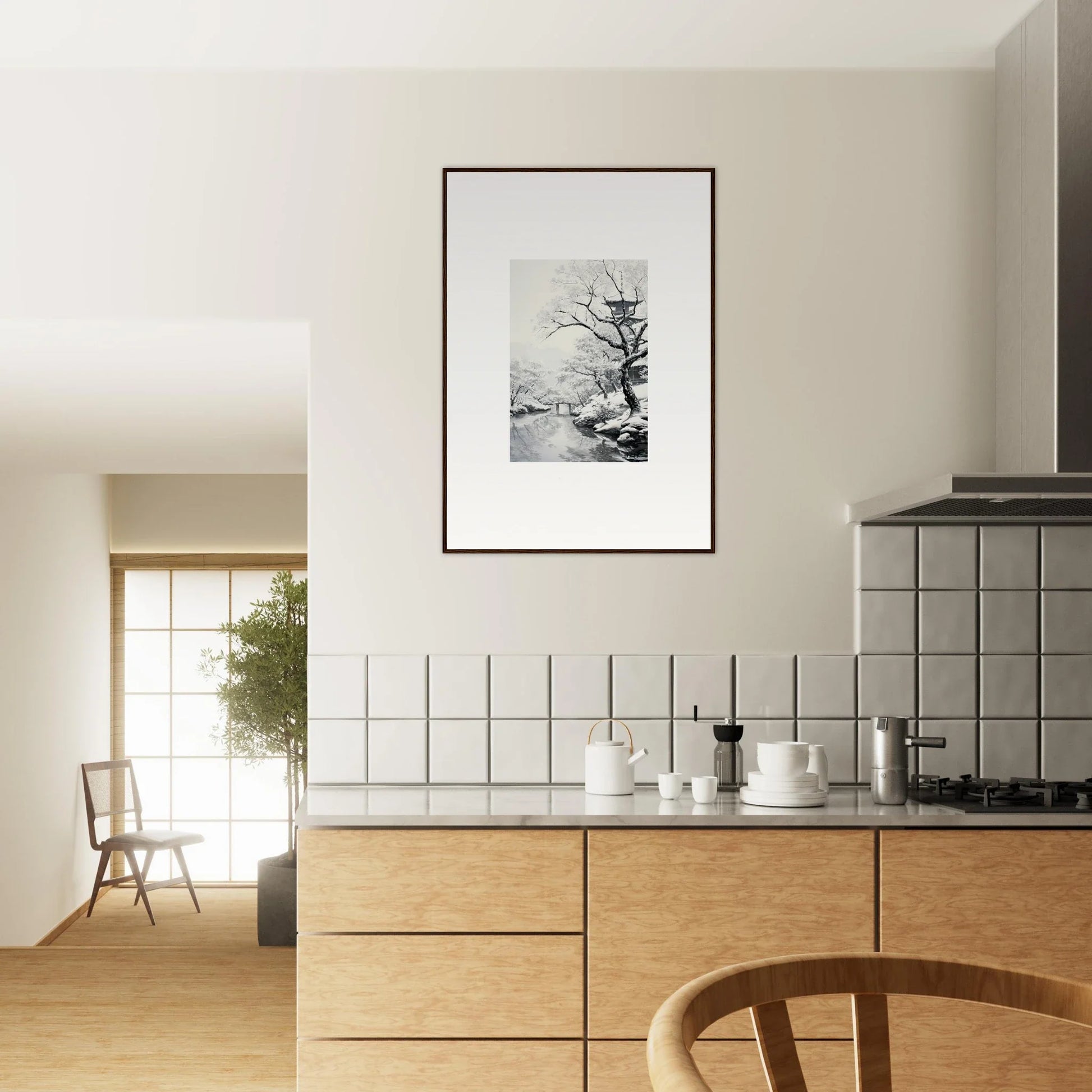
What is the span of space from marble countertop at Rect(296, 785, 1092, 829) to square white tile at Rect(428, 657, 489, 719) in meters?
0.29

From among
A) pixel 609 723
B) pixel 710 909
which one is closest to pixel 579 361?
pixel 609 723

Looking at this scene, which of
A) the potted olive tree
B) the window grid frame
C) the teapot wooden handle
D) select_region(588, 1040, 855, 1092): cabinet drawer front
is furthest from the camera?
the window grid frame

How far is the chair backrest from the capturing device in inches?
255

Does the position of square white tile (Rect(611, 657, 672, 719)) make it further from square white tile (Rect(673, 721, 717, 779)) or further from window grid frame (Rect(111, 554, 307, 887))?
window grid frame (Rect(111, 554, 307, 887))

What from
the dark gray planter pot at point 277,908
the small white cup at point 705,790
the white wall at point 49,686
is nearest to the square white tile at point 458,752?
the small white cup at point 705,790

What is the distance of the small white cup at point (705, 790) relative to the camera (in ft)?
7.52

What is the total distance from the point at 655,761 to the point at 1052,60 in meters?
1.88

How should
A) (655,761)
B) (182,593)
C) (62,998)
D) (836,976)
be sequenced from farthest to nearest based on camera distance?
(182,593)
(62,998)
(655,761)
(836,976)

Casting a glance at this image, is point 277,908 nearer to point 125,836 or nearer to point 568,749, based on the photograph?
point 125,836

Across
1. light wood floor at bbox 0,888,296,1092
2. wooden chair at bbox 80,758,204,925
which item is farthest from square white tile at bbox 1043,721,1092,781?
wooden chair at bbox 80,758,204,925

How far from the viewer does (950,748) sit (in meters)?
2.62

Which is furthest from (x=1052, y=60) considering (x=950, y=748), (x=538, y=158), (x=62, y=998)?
(x=62, y=998)

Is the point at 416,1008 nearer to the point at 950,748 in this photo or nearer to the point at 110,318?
the point at 950,748

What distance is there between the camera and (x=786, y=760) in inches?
89.5
